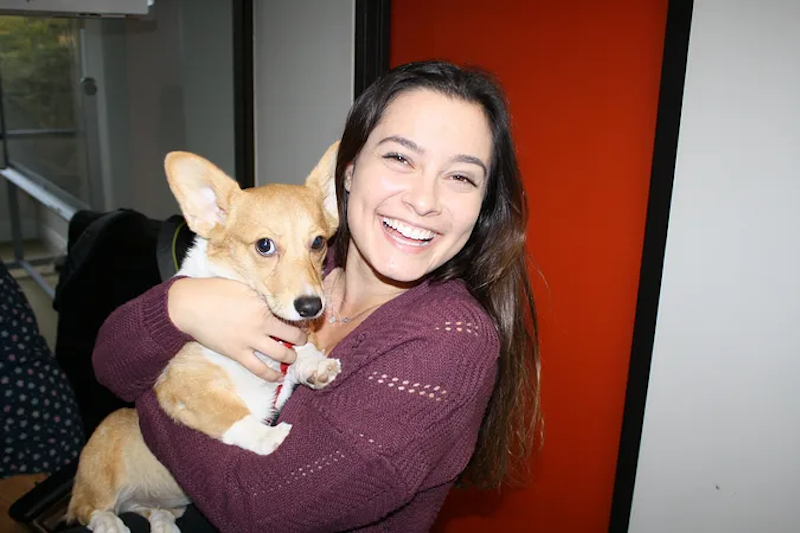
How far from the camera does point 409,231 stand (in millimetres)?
1395

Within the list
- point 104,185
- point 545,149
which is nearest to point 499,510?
point 545,149

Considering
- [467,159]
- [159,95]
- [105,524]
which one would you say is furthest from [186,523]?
[159,95]

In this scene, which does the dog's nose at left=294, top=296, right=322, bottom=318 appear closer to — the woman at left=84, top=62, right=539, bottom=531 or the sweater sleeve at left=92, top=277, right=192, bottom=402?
the woman at left=84, top=62, right=539, bottom=531

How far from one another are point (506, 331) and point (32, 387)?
Answer: 1.57 metres

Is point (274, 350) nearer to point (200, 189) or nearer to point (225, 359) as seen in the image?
point (225, 359)

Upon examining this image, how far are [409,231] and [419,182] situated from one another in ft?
0.40

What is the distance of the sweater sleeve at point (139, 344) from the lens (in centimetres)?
137

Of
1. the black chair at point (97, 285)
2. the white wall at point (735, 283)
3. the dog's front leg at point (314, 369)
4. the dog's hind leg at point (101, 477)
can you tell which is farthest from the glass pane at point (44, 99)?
the white wall at point (735, 283)

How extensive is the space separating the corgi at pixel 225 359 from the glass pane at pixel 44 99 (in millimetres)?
3547

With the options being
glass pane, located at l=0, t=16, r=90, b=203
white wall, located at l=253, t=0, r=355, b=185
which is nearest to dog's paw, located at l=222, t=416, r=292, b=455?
white wall, located at l=253, t=0, r=355, b=185

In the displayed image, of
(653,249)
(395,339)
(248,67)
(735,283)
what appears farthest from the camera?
(248,67)

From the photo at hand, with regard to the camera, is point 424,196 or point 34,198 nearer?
point 424,196

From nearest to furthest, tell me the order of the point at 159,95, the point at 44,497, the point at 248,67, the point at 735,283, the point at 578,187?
the point at 44,497, the point at 735,283, the point at 578,187, the point at 248,67, the point at 159,95

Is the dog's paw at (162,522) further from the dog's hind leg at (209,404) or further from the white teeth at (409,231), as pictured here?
the white teeth at (409,231)
